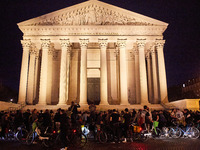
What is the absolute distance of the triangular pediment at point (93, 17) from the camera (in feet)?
106

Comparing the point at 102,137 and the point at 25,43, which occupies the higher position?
the point at 25,43

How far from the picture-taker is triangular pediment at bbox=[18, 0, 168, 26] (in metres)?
32.3

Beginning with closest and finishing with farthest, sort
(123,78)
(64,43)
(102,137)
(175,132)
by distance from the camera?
1. (102,137)
2. (175,132)
3. (123,78)
4. (64,43)

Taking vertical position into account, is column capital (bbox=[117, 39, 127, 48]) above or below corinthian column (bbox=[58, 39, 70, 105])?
above

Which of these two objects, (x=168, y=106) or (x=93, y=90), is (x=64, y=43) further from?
(x=168, y=106)

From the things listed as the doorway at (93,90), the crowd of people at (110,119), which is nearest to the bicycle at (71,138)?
the crowd of people at (110,119)

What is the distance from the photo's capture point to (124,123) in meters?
13.4

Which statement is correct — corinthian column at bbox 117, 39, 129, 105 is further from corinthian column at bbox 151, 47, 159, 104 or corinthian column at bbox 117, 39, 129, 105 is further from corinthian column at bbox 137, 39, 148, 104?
corinthian column at bbox 151, 47, 159, 104

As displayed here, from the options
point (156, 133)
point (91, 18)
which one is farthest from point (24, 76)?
point (156, 133)

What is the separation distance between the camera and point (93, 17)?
3256cm

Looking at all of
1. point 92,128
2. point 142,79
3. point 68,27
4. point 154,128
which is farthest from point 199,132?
point 68,27

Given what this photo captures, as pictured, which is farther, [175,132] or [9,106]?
[9,106]

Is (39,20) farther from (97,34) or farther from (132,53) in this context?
(132,53)

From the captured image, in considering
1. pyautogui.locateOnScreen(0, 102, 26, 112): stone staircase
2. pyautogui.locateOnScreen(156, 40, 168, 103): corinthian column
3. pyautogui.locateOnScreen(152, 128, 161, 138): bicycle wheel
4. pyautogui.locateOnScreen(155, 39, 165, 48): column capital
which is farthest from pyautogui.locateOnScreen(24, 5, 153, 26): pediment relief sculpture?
pyautogui.locateOnScreen(152, 128, 161, 138): bicycle wheel
